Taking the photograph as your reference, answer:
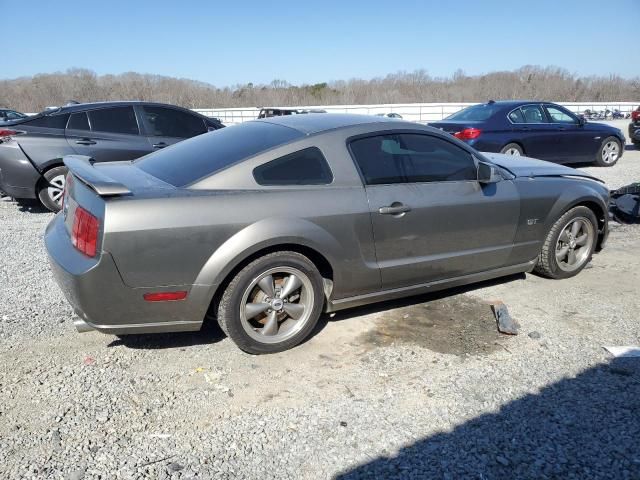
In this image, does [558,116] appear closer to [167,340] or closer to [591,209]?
[591,209]

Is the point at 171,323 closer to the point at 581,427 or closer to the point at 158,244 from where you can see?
the point at 158,244

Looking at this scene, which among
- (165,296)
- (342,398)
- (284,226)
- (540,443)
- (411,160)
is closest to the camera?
(540,443)

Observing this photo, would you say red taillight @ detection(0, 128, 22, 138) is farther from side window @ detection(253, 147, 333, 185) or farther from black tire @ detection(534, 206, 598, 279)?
black tire @ detection(534, 206, 598, 279)

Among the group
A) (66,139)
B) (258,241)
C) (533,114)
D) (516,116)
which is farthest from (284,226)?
(533,114)

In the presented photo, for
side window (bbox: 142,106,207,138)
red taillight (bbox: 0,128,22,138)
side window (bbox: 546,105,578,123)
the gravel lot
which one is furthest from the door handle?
side window (bbox: 546,105,578,123)

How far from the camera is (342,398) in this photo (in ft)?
9.73

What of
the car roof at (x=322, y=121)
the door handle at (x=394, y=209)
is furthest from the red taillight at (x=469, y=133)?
the door handle at (x=394, y=209)

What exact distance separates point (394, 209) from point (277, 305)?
1.09 meters

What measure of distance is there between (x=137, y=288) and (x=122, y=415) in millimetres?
712

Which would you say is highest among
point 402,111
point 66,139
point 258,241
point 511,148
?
point 402,111

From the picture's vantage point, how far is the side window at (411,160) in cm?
372

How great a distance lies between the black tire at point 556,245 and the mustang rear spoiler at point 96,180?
3.66 metres

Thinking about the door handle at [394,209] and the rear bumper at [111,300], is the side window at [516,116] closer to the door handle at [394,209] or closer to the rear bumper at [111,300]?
the door handle at [394,209]

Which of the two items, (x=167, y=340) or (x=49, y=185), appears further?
(x=49, y=185)
